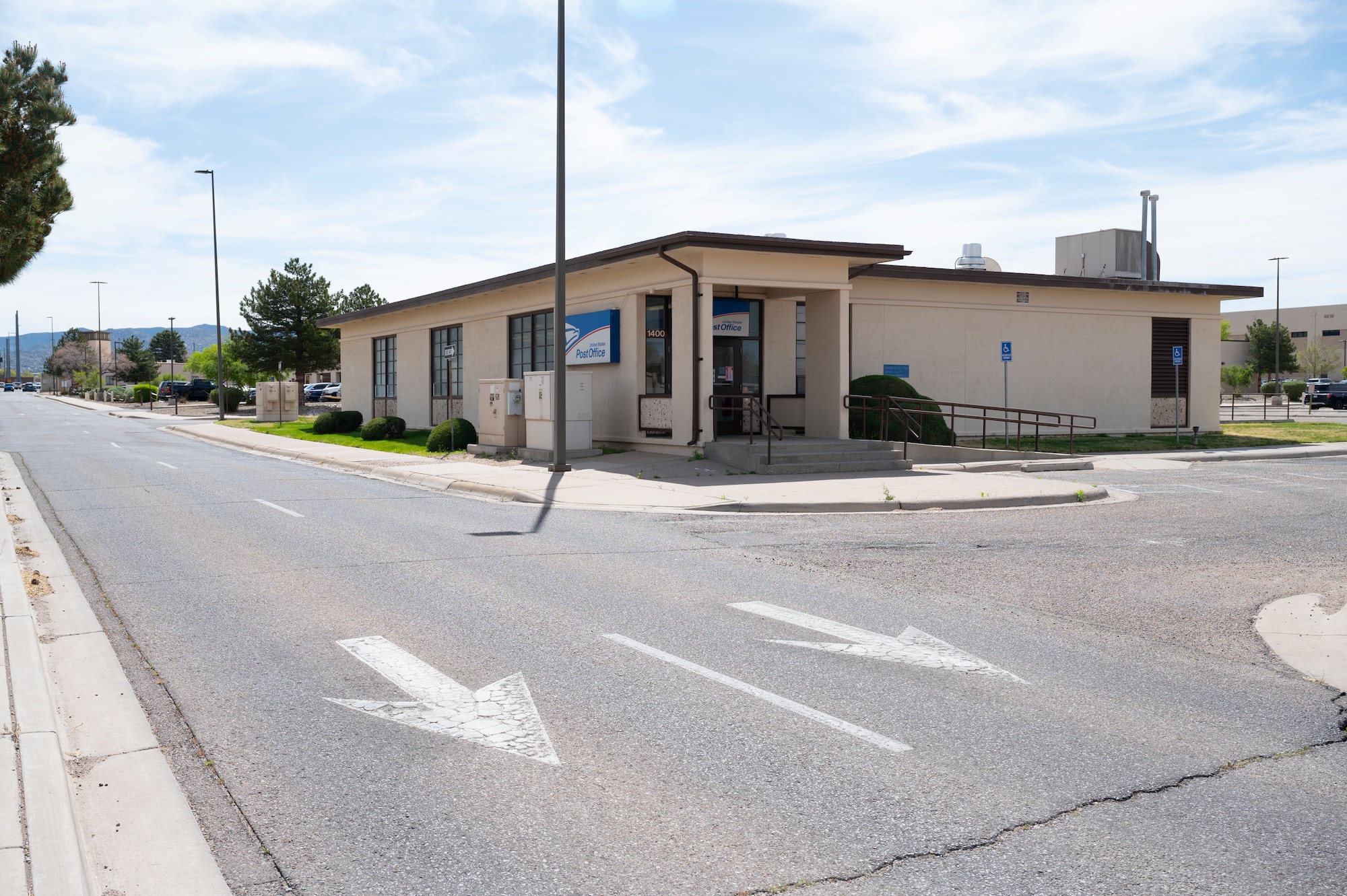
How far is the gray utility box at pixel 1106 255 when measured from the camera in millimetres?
33219

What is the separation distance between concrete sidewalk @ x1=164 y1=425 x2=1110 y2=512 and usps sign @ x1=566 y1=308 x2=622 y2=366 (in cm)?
244

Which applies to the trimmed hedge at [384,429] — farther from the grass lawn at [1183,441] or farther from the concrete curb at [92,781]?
the concrete curb at [92,781]

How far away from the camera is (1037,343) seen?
28484 millimetres

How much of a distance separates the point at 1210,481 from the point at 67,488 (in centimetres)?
1859

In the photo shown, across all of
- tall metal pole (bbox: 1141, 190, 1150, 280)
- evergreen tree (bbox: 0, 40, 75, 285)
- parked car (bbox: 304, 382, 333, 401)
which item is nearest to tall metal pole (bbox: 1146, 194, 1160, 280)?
tall metal pole (bbox: 1141, 190, 1150, 280)

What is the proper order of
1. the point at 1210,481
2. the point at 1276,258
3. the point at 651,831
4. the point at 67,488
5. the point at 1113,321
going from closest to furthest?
the point at 651,831 < the point at 67,488 < the point at 1210,481 < the point at 1113,321 < the point at 1276,258

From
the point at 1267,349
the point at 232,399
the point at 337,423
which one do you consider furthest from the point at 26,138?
the point at 1267,349

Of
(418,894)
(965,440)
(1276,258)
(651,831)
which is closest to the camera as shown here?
(418,894)

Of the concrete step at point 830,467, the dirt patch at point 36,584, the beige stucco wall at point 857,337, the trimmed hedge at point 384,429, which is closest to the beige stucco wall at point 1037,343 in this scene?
Answer: the beige stucco wall at point 857,337

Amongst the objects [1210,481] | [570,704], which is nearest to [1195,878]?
[570,704]

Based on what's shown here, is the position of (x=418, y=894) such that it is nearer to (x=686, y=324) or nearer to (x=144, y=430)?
(x=686, y=324)

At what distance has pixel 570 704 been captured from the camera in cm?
570

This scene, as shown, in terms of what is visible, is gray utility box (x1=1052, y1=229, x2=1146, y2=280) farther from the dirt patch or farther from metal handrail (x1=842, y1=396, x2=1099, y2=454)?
the dirt patch

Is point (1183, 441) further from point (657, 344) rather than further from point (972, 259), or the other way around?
point (657, 344)
